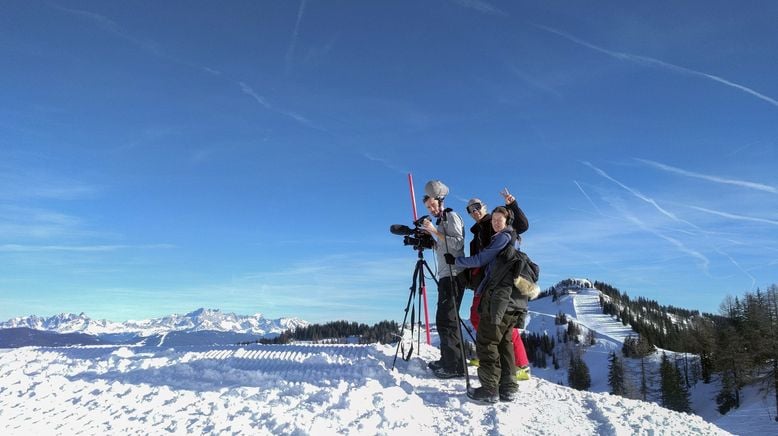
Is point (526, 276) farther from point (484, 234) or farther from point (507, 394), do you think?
point (507, 394)

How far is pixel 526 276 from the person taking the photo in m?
7.02

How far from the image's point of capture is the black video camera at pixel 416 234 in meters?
8.02

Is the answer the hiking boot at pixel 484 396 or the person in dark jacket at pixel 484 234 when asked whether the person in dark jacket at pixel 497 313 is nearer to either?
the hiking boot at pixel 484 396

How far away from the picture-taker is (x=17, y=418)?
6.50m

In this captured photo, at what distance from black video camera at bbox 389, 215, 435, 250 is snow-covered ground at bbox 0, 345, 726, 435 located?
233 centimetres

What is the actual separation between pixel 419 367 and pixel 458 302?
1554 millimetres

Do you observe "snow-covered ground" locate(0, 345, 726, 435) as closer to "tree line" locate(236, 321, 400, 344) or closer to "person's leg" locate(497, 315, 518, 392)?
"person's leg" locate(497, 315, 518, 392)

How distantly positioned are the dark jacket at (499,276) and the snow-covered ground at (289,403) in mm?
1414

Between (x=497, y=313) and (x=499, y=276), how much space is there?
21.7 inches

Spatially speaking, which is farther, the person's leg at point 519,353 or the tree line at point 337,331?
the tree line at point 337,331

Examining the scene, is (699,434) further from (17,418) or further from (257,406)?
(17,418)

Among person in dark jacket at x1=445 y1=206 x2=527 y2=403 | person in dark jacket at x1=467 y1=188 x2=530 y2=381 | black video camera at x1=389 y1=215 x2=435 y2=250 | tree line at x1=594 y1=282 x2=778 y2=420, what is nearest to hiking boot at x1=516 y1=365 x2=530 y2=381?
person in dark jacket at x1=467 y1=188 x2=530 y2=381

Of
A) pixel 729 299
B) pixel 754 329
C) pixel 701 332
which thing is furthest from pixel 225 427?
pixel 729 299

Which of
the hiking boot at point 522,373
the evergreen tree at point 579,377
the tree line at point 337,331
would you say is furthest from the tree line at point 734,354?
the hiking boot at point 522,373
